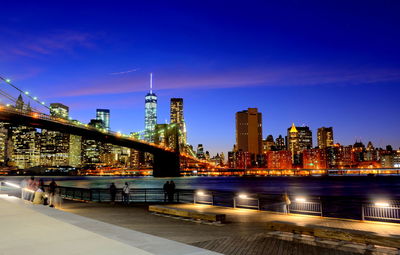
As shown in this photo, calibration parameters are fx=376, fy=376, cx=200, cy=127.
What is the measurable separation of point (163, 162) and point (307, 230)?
335ft

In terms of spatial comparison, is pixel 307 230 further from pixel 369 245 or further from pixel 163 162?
pixel 163 162

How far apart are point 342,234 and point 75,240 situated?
21.2ft

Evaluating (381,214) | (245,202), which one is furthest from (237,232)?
(245,202)

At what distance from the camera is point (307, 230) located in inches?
396

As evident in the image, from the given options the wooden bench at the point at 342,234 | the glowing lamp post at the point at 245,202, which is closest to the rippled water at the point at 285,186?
the glowing lamp post at the point at 245,202

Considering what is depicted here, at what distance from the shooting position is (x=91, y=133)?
76812mm

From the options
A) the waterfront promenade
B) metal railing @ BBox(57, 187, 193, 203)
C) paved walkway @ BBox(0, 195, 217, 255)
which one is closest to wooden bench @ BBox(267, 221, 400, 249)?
the waterfront promenade

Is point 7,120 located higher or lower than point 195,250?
higher

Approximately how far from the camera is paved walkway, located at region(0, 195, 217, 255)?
17.2 ft

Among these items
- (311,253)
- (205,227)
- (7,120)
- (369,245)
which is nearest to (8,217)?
(205,227)

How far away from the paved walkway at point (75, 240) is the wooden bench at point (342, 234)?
5237 millimetres

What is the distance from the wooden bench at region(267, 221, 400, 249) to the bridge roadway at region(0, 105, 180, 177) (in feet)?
182

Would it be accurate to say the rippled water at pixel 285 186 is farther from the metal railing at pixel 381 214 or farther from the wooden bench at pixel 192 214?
the wooden bench at pixel 192 214

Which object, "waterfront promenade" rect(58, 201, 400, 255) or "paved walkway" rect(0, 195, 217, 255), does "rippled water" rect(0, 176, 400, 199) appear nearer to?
"waterfront promenade" rect(58, 201, 400, 255)
